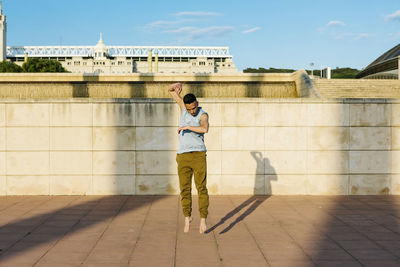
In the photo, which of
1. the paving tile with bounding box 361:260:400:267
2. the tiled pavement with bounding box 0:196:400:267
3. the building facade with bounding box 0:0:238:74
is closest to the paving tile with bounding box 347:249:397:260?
the tiled pavement with bounding box 0:196:400:267

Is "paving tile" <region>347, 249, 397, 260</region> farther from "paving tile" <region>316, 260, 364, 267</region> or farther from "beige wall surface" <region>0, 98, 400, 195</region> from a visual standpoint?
"beige wall surface" <region>0, 98, 400, 195</region>

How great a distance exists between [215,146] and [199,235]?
3.58 metres

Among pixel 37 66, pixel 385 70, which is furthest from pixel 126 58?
pixel 385 70

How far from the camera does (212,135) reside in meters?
9.05

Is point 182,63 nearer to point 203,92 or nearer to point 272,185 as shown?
point 203,92

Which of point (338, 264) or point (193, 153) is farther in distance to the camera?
point (193, 153)


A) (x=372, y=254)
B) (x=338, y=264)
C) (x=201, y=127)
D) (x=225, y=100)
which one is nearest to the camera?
(x=338, y=264)

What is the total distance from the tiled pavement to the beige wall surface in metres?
0.56

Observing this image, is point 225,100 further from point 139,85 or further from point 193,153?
point 139,85

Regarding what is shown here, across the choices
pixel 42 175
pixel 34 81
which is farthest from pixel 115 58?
pixel 42 175

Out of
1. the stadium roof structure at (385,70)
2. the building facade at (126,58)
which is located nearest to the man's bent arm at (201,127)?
the stadium roof structure at (385,70)

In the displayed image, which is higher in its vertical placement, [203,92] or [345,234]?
[203,92]

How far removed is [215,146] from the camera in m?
9.07

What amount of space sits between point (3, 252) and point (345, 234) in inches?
169
